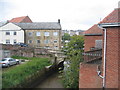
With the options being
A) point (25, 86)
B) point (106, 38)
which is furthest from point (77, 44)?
point (106, 38)

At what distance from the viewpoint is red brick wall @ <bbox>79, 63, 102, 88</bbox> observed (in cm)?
770

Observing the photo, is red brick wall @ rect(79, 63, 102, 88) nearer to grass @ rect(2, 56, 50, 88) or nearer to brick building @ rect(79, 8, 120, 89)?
brick building @ rect(79, 8, 120, 89)

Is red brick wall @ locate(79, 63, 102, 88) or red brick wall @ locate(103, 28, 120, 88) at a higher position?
red brick wall @ locate(103, 28, 120, 88)

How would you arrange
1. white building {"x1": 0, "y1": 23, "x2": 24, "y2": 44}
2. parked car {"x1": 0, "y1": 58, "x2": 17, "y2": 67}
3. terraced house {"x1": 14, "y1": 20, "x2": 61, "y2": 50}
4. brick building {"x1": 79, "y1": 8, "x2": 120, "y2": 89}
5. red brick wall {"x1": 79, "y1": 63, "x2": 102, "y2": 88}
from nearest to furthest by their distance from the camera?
brick building {"x1": 79, "y1": 8, "x2": 120, "y2": 89}
red brick wall {"x1": 79, "y1": 63, "x2": 102, "y2": 88}
parked car {"x1": 0, "y1": 58, "x2": 17, "y2": 67}
terraced house {"x1": 14, "y1": 20, "x2": 61, "y2": 50}
white building {"x1": 0, "y1": 23, "x2": 24, "y2": 44}

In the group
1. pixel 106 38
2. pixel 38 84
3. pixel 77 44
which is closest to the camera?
pixel 106 38

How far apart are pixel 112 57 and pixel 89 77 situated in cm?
229

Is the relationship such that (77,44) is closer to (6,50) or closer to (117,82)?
(6,50)

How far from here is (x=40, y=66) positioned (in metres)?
18.0

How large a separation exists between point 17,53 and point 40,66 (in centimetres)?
903

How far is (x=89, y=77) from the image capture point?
7973mm

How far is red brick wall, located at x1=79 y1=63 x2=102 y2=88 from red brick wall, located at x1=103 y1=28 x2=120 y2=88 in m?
1.09

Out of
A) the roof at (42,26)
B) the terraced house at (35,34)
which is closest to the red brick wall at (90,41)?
the roof at (42,26)

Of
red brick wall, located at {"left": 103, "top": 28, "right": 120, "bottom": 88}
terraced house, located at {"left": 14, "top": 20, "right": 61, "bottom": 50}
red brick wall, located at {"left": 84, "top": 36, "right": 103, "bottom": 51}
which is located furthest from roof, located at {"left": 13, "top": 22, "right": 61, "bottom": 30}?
red brick wall, located at {"left": 103, "top": 28, "right": 120, "bottom": 88}

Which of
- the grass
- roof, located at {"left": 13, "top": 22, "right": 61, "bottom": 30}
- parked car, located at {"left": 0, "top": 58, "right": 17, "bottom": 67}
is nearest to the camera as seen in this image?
the grass
